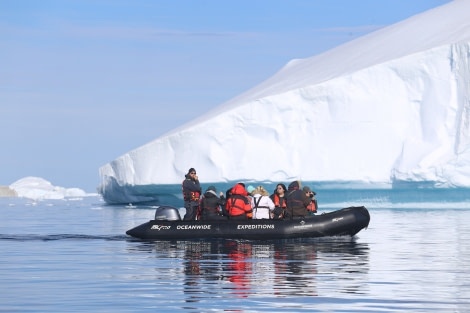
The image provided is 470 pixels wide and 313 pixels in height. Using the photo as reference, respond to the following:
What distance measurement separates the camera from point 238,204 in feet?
56.7

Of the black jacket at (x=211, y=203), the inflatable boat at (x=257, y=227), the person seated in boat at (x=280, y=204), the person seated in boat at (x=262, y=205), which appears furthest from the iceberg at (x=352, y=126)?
the black jacket at (x=211, y=203)

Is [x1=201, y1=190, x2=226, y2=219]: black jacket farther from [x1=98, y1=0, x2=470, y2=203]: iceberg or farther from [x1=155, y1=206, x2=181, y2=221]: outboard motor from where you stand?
[x1=98, y1=0, x2=470, y2=203]: iceberg

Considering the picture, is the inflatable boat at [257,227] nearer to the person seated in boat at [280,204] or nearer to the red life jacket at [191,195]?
the person seated in boat at [280,204]

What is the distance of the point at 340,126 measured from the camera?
3362 centimetres

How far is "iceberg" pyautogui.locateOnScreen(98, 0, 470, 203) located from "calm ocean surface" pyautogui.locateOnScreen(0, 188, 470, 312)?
43.1 ft

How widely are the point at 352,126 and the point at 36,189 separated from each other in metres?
80.8

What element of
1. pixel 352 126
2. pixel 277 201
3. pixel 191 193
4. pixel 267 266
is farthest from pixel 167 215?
pixel 352 126

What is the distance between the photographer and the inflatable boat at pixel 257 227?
678 inches

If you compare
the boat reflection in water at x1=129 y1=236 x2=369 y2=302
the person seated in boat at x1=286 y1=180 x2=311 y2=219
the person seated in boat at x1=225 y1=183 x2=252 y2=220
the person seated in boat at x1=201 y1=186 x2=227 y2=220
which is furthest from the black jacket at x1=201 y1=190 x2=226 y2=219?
the person seated in boat at x1=286 y1=180 x2=311 y2=219

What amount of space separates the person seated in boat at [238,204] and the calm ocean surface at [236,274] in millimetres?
502

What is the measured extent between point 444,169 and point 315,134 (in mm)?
4864

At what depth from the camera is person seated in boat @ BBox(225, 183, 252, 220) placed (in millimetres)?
17219

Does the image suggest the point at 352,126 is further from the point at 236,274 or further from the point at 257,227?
the point at 236,274

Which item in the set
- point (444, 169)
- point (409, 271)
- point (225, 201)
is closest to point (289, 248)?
point (225, 201)
